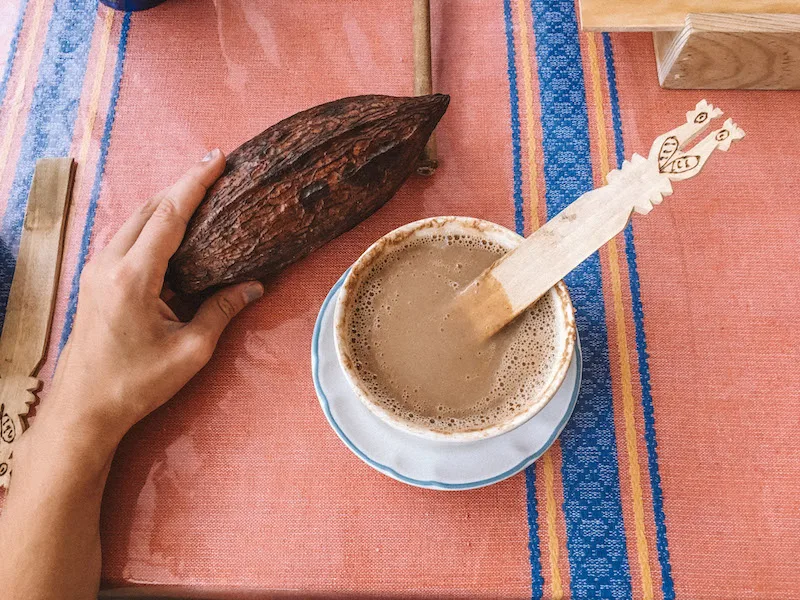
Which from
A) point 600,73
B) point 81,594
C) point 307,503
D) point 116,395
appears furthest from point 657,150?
point 81,594

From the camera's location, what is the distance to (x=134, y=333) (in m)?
0.77

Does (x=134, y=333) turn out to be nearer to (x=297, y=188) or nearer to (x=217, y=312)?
(x=217, y=312)

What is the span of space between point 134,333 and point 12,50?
1.95ft

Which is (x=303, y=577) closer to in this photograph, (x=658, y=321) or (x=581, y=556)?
(x=581, y=556)

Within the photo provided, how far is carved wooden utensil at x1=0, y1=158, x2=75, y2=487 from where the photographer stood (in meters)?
0.81

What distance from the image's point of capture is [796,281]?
856mm

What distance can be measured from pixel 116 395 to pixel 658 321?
0.70m

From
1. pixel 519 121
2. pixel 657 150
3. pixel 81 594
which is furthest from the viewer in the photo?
pixel 519 121

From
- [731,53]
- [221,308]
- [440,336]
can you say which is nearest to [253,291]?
[221,308]

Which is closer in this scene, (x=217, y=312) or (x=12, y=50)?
(x=217, y=312)

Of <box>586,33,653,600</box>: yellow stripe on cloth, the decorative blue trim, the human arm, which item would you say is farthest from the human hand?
<box>586,33,653,600</box>: yellow stripe on cloth

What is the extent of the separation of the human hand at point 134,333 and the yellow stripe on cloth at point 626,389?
0.51 m

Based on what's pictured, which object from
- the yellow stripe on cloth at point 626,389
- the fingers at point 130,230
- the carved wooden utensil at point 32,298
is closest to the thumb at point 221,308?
the fingers at point 130,230

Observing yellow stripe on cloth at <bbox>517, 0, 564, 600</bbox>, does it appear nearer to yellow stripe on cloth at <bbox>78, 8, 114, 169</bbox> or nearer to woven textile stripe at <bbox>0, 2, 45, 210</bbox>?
yellow stripe on cloth at <bbox>78, 8, 114, 169</bbox>
